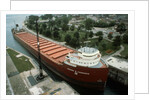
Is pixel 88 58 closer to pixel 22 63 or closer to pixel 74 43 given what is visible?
pixel 22 63

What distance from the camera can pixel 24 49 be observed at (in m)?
23.9

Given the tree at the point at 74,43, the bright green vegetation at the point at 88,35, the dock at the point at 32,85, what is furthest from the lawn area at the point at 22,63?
the tree at the point at 74,43

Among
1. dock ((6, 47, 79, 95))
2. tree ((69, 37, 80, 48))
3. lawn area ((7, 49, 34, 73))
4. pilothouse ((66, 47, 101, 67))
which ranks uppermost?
tree ((69, 37, 80, 48))

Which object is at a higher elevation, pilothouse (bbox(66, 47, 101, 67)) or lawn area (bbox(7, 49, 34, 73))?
pilothouse (bbox(66, 47, 101, 67))

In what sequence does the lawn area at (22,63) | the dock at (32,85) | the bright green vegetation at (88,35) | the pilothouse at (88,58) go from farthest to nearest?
1. the bright green vegetation at (88,35)
2. the lawn area at (22,63)
3. the pilothouse at (88,58)
4. the dock at (32,85)

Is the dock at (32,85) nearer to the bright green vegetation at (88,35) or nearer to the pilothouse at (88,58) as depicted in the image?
the pilothouse at (88,58)

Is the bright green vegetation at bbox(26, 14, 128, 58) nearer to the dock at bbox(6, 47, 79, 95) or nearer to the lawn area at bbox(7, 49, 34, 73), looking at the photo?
the dock at bbox(6, 47, 79, 95)

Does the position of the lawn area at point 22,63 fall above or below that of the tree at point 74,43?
below

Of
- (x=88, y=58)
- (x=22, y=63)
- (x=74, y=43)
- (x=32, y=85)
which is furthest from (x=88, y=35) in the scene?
(x=32, y=85)

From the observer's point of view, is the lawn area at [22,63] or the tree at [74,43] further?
the tree at [74,43]

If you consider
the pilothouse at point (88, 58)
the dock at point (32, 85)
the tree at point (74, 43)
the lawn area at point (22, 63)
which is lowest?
the dock at point (32, 85)

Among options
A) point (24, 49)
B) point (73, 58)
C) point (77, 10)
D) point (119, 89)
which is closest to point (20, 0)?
point (77, 10)

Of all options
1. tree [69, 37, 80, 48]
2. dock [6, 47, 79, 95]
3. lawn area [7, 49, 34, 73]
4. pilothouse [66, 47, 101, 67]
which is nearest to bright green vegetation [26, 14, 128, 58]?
tree [69, 37, 80, 48]

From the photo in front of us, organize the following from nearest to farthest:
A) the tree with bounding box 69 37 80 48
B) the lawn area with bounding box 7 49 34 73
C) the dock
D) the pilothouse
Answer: the dock < the pilothouse < the lawn area with bounding box 7 49 34 73 < the tree with bounding box 69 37 80 48
